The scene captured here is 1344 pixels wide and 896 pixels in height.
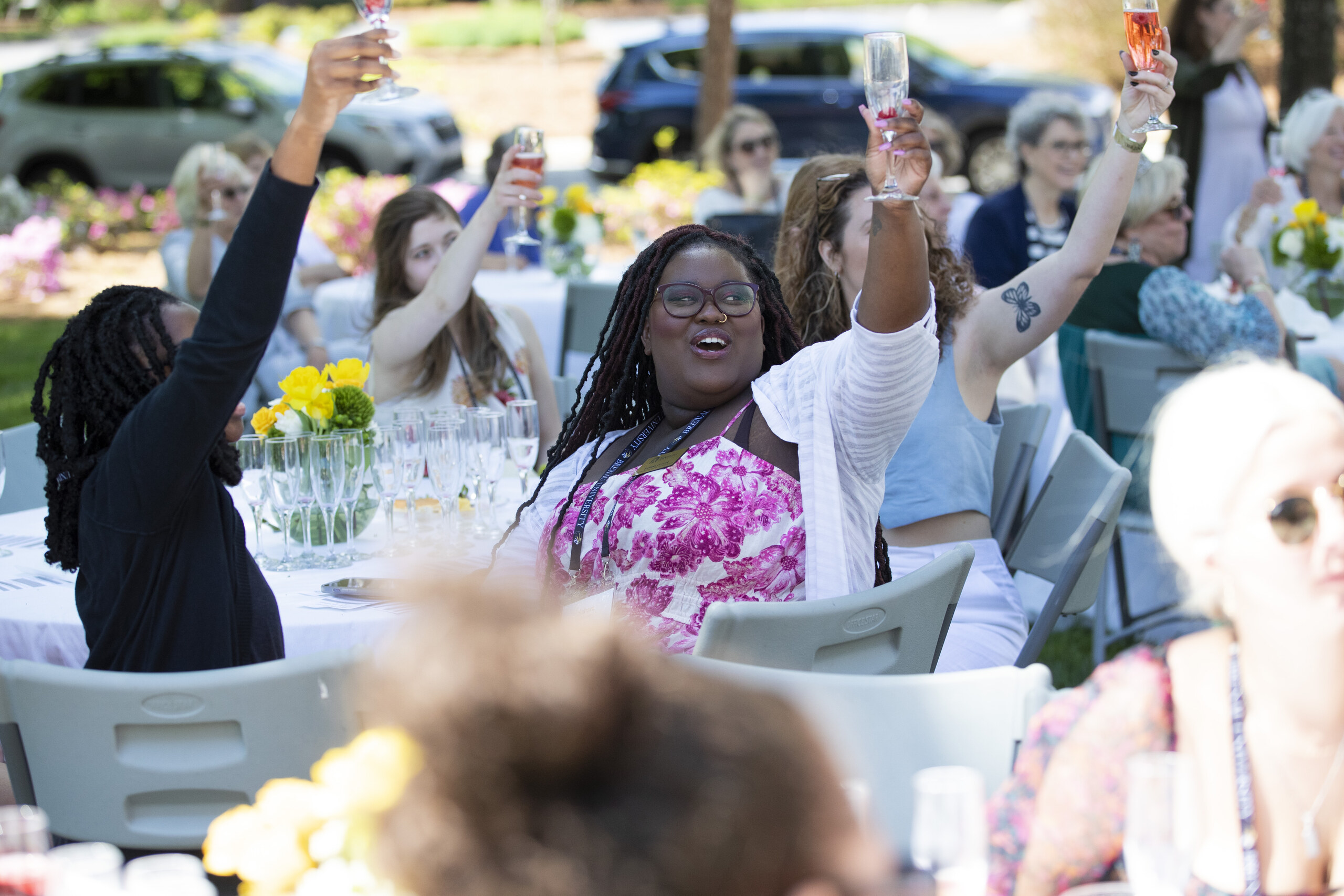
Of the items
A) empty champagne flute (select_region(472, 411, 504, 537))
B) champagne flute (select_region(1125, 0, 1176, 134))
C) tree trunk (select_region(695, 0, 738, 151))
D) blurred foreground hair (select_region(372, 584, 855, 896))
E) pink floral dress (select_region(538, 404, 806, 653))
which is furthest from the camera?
tree trunk (select_region(695, 0, 738, 151))

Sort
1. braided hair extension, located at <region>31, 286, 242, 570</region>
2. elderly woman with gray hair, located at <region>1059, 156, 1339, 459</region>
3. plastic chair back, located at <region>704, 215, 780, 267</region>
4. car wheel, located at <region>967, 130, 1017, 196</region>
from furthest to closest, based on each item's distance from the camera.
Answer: car wheel, located at <region>967, 130, 1017, 196</region>
plastic chair back, located at <region>704, 215, 780, 267</region>
elderly woman with gray hair, located at <region>1059, 156, 1339, 459</region>
braided hair extension, located at <region>31, 286, 242, 570</region>

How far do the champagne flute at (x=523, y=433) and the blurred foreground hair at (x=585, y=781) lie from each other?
2103mm

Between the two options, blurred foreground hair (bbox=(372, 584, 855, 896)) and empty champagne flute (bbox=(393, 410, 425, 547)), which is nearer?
blurred foreground hair (bbox=(372, 584, 855, 896))

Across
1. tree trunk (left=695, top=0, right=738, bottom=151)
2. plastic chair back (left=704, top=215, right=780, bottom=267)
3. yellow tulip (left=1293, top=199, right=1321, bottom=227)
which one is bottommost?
yellow tulip (left=1293, top=199, right=1321, bottom=227)

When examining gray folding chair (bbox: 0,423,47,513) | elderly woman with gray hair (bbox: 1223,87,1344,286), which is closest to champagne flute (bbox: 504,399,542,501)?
gray folding chair (bbox: 0,423,47,513)

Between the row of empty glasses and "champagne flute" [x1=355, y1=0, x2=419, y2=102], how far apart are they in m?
0.67

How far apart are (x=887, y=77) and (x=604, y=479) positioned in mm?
978

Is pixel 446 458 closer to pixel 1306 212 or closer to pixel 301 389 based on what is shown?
pixel 301 389

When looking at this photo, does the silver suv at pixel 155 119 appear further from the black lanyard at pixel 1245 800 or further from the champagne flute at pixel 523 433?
the black lanyard at pixel 1245 800

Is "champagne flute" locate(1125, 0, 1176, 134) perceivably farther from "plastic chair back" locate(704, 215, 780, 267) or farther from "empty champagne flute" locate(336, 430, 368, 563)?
"plastic chair back" locate(704, 215, 780, 267)

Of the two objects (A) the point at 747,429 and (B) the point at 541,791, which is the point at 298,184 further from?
(B) the point at 541,791

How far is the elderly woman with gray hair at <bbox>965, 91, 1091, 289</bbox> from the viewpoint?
5.48 m

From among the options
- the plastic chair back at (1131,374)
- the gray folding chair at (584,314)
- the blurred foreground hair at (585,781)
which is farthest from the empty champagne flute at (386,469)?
the gray folding chair at (584,314)

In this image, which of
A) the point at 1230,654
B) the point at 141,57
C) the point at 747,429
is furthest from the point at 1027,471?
the point at 141,57
